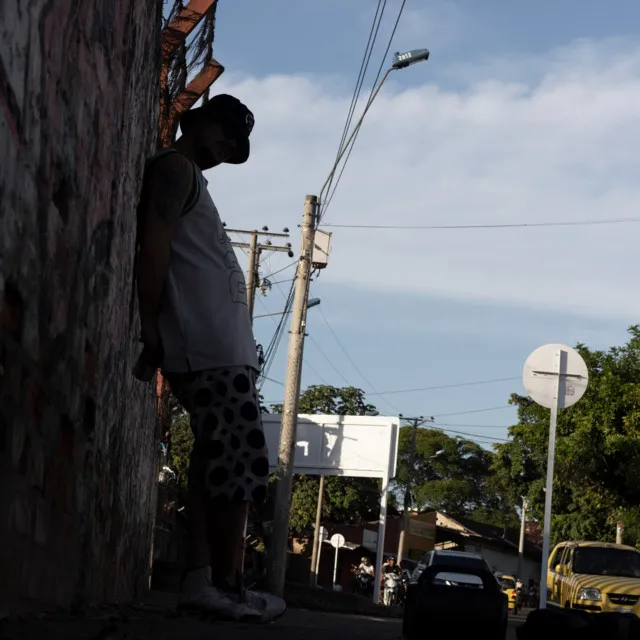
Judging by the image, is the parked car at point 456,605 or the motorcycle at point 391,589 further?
the motorcycle at point 391,589

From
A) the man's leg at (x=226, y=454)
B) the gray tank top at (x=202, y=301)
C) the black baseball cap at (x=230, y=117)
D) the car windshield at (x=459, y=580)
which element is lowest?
the car windshield at (x=459, y=580)

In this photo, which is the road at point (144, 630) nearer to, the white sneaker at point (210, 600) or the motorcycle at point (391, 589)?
the white sneaker at point (210, 600)

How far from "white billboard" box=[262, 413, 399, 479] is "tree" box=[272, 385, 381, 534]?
28254mm

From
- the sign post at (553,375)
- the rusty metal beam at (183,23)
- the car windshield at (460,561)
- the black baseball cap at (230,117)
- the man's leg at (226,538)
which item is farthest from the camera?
the car windshield at (460,561)

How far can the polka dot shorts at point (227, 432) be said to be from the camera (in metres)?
3.85

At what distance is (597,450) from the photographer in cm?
3366

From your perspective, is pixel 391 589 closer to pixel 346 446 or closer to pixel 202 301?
pixel 346 446

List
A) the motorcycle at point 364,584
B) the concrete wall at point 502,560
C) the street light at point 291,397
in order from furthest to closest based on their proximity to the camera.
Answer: the concrete wall at point 502,560, the motorcycle at point 364,584, the street light at point 291,397

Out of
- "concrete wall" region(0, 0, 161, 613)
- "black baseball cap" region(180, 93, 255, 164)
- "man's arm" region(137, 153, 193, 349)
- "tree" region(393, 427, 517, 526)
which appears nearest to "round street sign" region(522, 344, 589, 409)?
"concrete wall" region(0, 0, 161, 613)

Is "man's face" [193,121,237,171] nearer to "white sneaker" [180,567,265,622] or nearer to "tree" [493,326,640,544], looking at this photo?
"white sneaker" [180,567,265,622]

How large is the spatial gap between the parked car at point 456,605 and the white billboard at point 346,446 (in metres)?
17.0

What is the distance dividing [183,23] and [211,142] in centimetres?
849

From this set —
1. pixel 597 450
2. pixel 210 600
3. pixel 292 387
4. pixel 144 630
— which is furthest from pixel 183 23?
pixel 597 450

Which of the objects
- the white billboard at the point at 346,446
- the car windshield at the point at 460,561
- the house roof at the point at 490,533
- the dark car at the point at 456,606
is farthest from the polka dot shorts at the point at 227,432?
the house roof at the point at 490,533
